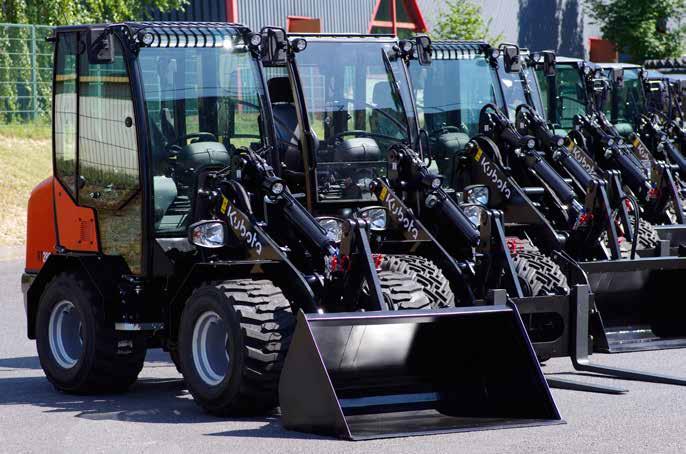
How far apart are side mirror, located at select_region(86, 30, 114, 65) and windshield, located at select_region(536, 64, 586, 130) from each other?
1057cm

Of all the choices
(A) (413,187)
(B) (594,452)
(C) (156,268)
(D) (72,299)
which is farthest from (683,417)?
(D) (72,299)

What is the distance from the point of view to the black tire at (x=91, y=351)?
947cm

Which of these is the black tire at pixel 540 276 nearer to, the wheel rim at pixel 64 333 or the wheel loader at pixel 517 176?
the wheel loader at pixel 517 176

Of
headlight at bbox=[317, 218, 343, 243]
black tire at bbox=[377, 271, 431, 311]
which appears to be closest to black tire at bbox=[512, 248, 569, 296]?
black tire at bbox=[377, 271, 431, 311]

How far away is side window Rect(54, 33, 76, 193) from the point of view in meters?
10.0

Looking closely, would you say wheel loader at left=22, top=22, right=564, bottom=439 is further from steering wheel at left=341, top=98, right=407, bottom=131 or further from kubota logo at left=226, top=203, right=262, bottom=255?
steering wheel at left=341, top=98, right=407, bottom=131

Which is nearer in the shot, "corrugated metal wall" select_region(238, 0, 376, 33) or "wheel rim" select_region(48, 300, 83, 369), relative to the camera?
"wheel rim" select_region(48, 300, 83, 369)

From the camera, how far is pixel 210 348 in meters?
8.76

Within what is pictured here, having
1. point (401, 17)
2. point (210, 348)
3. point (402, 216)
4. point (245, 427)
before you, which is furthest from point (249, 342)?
point (401, 17)

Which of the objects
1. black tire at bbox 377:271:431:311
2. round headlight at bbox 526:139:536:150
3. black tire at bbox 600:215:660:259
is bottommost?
black tire at bbox 600:215:660:259

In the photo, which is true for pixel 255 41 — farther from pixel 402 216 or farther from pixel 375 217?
pixel 402 216

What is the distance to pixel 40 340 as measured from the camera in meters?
10.0

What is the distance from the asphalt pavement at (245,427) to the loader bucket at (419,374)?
7.1 inches

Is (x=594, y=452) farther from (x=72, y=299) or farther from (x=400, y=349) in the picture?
(x=72, y=299)
